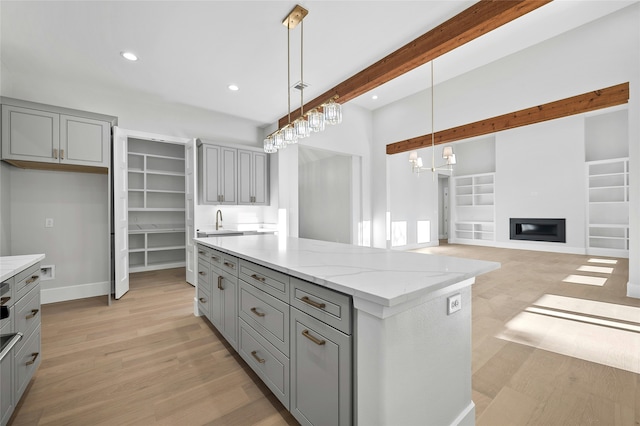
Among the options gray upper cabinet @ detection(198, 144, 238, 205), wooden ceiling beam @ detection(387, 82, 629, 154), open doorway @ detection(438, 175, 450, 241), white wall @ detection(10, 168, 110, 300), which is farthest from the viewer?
open doorway @ detection(438, 175, 450, 241)

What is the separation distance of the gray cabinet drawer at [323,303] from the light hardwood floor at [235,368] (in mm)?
746

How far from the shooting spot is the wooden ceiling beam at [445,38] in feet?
8.00

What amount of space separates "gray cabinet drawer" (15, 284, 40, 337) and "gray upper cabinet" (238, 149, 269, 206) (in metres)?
3.15

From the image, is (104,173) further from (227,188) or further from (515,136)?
(515,136)

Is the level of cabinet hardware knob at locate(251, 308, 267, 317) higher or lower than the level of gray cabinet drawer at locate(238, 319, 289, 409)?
higher

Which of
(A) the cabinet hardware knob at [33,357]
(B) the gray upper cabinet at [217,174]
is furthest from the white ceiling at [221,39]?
(A) the cabinet hardware knob at [33,357]

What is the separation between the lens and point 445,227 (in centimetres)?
1117

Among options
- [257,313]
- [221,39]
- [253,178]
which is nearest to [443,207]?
[253,178]

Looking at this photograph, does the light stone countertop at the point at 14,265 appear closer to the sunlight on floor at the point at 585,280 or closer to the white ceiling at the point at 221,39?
the white ceiling at the point at 221,39

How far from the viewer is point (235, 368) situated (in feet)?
6.72

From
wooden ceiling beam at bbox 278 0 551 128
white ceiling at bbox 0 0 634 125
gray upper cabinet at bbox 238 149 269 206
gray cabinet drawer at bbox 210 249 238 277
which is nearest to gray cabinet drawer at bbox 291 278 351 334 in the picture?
gray cabinet drawer at bbox 210 249 238 277

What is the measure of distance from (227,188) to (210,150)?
671 mm

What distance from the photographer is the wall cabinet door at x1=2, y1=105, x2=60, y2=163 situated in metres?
2.98

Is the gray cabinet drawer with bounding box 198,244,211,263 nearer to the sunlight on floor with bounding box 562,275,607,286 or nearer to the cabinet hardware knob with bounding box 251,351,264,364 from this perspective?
the cabinet hardware knob with bounding box 251,351,264,364
